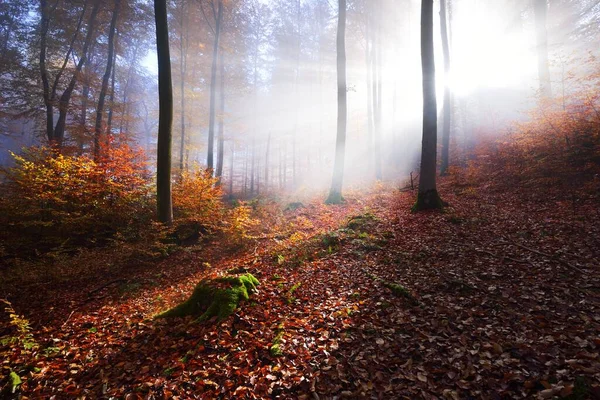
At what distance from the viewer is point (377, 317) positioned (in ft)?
13.9

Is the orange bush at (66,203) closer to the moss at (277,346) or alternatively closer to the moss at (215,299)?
the moss at (215,299)

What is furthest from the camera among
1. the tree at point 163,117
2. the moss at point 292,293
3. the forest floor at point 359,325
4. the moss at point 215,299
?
the tree at point 163,117

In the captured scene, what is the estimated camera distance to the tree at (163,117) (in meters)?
8.34

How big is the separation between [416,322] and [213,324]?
11.3 ft

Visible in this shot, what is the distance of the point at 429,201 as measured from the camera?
30.2 feet

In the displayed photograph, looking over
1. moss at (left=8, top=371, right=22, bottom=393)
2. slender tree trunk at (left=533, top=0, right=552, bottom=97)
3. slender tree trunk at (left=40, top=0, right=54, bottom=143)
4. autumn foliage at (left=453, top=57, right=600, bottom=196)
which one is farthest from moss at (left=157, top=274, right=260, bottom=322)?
slender tree trunk at (left=533, top=0, right=552, bottom=97)

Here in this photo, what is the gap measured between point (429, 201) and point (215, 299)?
8.11 m

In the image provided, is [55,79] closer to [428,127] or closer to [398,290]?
[428,127]

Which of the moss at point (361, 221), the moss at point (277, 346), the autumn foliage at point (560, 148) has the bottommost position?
the moss at point (277, 346)

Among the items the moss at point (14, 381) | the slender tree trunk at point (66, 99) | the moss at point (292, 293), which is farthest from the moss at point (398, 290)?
the slender tree trunk at point (66, 99)

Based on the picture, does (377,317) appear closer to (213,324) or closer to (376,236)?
(213,324)

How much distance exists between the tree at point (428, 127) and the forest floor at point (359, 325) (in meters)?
2.03

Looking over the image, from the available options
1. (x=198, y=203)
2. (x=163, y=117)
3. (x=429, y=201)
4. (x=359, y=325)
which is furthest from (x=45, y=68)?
(x=429, y=201)

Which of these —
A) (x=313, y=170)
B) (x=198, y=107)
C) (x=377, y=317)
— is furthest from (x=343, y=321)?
(x=313, y=170)
